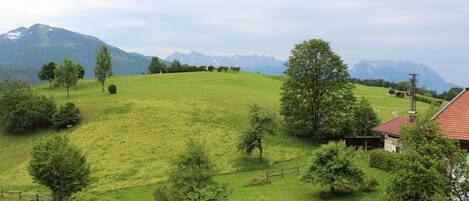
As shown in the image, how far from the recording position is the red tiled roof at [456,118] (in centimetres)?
3145

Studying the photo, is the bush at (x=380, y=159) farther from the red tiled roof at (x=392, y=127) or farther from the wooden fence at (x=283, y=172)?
the wooden fence at (x=283, y=172)

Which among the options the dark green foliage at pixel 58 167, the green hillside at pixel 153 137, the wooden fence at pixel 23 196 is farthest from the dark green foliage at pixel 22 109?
the dark green foliage at pixel 58 167

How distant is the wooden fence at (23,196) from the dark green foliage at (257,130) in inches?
873

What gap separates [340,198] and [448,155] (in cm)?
1376

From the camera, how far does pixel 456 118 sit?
108ft

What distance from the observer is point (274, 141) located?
2398 inches

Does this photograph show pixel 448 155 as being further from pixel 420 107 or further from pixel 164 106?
pixel 420 107

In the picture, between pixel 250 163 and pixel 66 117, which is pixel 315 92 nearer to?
pixel 250 163

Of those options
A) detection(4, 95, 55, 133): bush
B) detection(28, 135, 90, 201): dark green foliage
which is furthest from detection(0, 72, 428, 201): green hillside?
detection(28, 135, 90, 201): dark green foliage

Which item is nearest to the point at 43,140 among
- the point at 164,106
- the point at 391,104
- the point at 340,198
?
the point at 340,198

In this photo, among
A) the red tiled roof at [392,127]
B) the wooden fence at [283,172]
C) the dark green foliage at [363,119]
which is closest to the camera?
the wooden fence at [283,172]

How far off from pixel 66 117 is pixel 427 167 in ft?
186

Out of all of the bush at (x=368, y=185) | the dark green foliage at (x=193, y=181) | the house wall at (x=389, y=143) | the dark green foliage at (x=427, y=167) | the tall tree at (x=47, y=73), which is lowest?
the bush at (x=368, y=185)

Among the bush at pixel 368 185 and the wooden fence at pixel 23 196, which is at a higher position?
the bush at pixel 368 185
